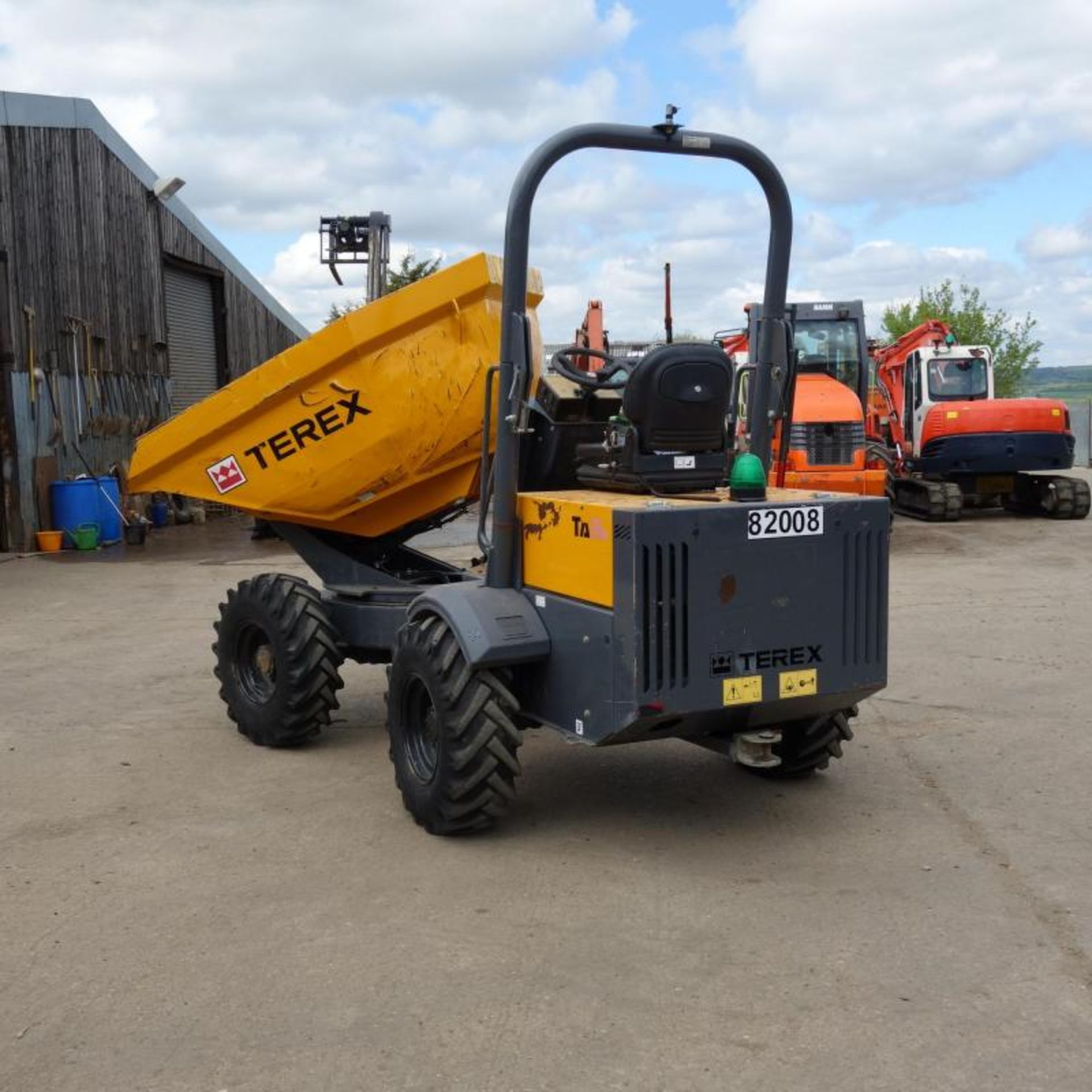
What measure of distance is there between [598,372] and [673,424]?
74 centimetres

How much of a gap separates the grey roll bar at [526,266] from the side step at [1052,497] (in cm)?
1495

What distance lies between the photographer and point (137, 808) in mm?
6125

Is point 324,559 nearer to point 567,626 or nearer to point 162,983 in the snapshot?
point 567,626

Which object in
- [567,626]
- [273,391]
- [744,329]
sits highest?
[744,329]

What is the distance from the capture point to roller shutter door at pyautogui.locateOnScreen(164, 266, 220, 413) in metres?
23.0

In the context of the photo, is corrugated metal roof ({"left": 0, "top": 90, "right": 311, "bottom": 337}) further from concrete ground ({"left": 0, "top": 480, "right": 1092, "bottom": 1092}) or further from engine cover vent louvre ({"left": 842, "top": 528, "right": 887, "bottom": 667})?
engine cover vent louvre ({"left": 842, "top": 528, "right": 887, "bottom": 667})

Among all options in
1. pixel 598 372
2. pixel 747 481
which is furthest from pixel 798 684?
pixel 598 372

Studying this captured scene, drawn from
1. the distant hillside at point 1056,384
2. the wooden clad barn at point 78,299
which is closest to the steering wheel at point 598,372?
the wooden clad barn at point 78,299

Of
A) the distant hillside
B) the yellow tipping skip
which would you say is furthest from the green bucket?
the distant hillside

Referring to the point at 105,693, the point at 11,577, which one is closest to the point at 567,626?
the point at 105,693

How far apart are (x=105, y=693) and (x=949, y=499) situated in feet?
45.4

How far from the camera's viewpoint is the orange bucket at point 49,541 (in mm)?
16594

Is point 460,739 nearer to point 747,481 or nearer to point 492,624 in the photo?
point 492,624

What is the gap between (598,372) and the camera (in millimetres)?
6160
